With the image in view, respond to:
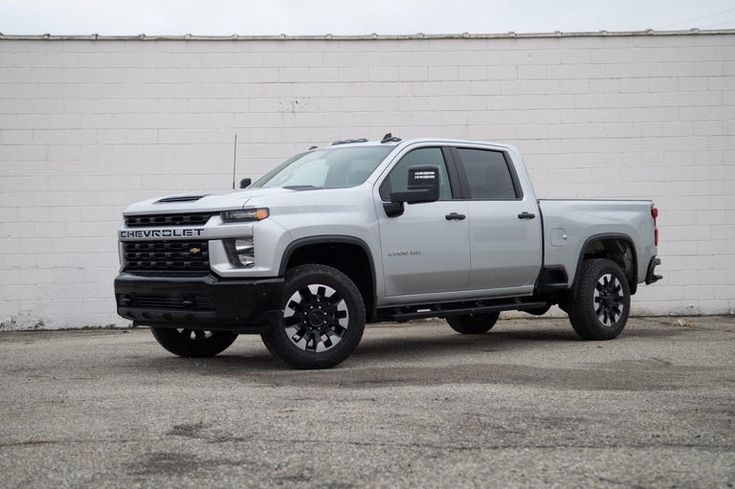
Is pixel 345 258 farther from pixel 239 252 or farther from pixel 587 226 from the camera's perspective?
pixel 587 226

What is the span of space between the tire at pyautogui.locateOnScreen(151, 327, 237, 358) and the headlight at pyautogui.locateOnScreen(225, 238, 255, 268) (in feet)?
5.23

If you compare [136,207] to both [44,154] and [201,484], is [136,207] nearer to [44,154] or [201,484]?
[201,484]

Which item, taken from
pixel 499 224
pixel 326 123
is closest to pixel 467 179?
pixel 499 224

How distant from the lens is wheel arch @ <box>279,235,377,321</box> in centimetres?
788


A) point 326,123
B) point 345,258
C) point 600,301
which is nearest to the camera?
point 345,258

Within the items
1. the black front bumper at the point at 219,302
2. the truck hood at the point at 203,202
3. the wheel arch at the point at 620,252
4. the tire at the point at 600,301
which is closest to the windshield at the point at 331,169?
the truck hood at the point at 203,202

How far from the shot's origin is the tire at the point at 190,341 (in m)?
8.94

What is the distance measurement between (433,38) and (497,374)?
7551 mm

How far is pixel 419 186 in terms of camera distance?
27.2 feet

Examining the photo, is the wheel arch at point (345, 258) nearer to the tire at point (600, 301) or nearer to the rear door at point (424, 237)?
the rear door at point (424, 237)

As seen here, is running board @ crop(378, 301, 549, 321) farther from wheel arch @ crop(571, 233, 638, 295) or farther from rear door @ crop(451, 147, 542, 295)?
wheel arch @ crop(571, 233, 638, 295)

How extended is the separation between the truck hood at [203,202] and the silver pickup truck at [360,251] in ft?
0.05

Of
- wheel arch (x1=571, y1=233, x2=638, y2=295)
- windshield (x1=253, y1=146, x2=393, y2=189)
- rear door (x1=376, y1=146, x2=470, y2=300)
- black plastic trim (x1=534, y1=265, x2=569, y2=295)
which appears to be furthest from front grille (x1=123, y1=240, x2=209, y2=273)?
wheel arch (x1=571, y1=233, x2=638, y2=295)

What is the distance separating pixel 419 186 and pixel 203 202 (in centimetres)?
183
